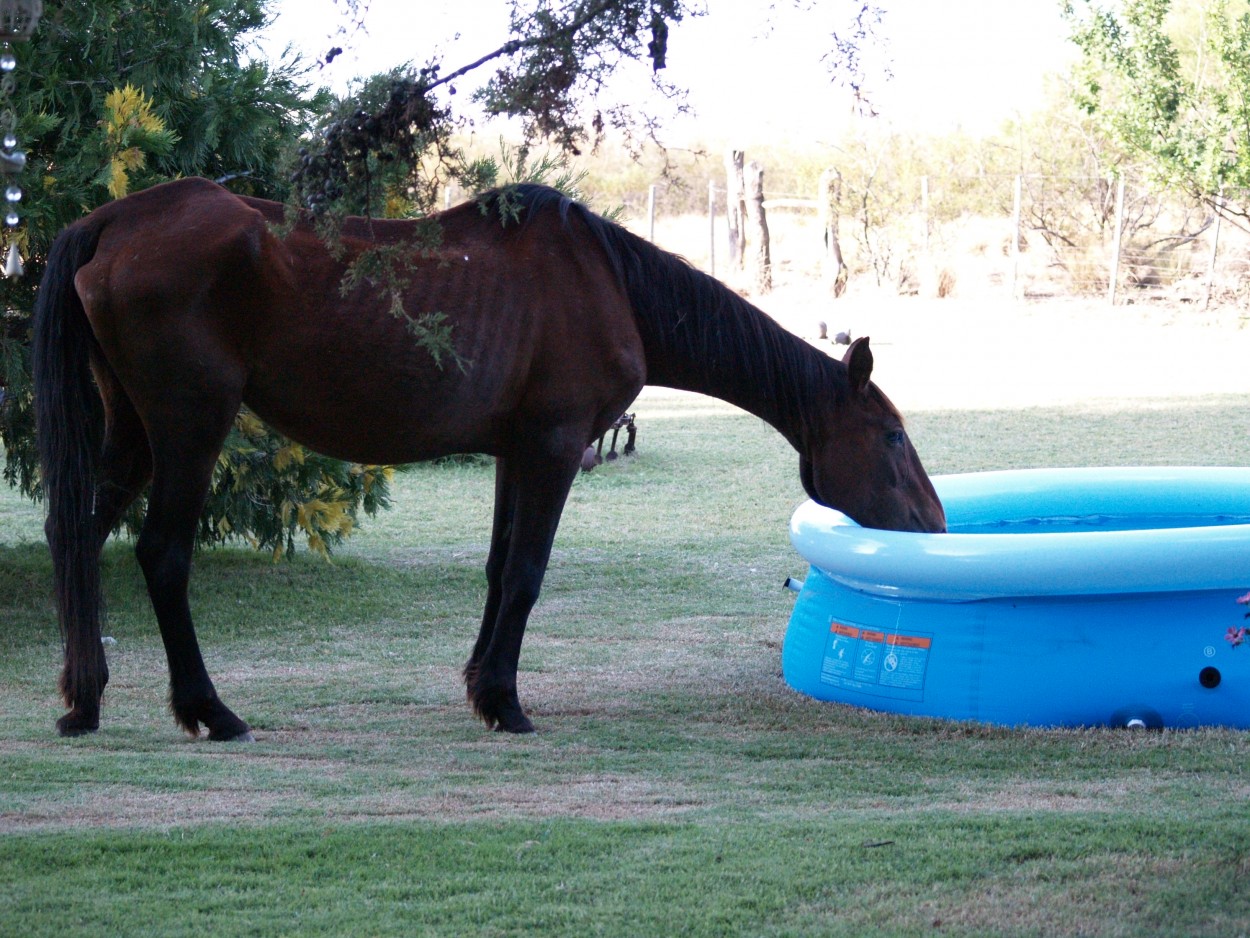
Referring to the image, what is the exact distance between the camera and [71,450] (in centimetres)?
410

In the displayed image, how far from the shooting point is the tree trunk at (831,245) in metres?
24.1

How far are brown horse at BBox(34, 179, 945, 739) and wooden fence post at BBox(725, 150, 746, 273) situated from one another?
19113 mm

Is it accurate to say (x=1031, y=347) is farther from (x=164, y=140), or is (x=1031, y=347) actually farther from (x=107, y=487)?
(x=107, y=487)

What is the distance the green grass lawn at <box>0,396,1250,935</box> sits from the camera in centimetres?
280

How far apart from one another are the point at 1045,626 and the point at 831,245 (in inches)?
796

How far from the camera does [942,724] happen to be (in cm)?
451

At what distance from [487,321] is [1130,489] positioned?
10.1ft

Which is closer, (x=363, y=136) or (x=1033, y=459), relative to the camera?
(x=363, y=136)

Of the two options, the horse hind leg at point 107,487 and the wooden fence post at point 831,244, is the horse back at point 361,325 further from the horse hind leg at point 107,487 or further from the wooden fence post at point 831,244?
the wooden fence post at point 831,244

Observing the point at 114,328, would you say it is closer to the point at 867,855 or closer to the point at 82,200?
the point at 82,200

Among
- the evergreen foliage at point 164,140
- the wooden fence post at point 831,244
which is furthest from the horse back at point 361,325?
the wooden fence post at point 831,244

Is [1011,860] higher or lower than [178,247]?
lower

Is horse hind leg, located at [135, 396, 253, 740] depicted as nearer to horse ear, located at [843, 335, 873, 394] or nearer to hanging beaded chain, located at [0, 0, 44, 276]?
hanging beaded chain, located at [0, 0, 44, 276]

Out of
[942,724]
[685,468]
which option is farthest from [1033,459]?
[942,724]
